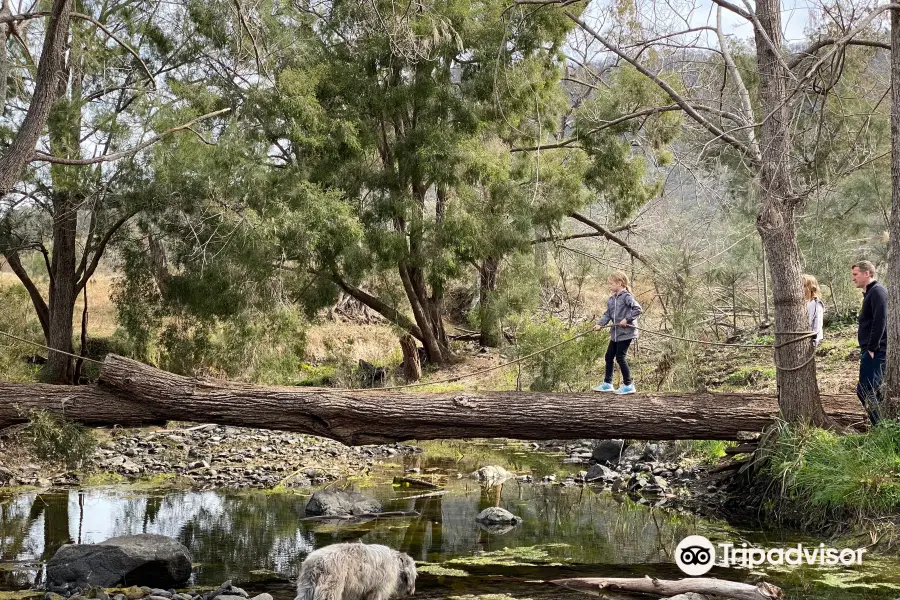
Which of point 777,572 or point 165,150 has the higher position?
point 165,150

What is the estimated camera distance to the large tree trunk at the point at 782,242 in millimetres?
8711

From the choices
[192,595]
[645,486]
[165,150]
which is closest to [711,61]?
[645,486]

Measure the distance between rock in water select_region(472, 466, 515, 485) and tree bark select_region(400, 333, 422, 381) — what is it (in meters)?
8.95

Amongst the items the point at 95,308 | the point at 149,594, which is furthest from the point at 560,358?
the point at 95,308

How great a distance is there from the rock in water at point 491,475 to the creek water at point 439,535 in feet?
0.62

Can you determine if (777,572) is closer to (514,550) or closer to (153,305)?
(514,550)

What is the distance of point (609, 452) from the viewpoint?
12.8m

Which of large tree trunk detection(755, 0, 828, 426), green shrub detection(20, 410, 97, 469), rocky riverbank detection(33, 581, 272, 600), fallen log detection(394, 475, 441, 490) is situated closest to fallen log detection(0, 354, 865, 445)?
green shrub detection(20, 410, 97, 469)

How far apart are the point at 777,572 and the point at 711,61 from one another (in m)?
6.25

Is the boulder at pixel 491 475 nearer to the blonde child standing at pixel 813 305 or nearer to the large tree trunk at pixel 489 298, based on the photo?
the blonde child standing at pixel 813 305

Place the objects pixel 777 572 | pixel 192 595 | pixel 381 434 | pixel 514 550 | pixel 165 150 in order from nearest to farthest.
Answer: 1. pixel 192 595
2. pixel 777 572
3. pixel 514 550
4. pixel 381 434
5. pixel 165 150

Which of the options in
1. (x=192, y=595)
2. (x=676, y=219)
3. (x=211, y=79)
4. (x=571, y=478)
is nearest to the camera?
(x=192, y=595)

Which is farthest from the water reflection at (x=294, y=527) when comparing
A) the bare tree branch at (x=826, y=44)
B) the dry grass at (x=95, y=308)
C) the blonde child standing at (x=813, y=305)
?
the dry grass at (x=95, y=308)

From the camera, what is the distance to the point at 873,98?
1173cm
